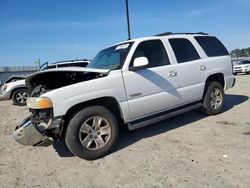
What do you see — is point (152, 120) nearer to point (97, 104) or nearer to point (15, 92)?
point (97, 104)

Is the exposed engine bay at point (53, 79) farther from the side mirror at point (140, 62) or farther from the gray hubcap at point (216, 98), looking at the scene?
the gray hubcap at point (216, 98)

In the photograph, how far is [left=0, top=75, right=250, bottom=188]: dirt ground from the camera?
3.24 meters

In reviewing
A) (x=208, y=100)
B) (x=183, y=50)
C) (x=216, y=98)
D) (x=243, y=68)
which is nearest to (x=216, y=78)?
(x=216, y=98)

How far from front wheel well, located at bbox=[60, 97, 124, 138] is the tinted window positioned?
97 cm

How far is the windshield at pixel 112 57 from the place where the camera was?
4.62 metres

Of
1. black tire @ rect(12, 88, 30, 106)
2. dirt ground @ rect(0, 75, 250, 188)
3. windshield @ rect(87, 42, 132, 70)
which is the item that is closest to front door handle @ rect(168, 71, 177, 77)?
windshield @ rect(87, 42, 132, 70)

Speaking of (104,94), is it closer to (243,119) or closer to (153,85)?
(153,85)

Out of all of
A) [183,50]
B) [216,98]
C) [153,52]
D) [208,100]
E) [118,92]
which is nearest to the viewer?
[118,92]

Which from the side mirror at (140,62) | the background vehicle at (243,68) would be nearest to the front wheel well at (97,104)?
the side mirror at (140,62)

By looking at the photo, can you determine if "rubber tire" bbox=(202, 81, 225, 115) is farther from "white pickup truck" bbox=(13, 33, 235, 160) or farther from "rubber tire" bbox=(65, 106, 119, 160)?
"rubber tire" bbox=(65, 106, 119, 160)

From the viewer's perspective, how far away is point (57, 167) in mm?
3900

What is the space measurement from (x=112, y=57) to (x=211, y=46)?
2.70 metres

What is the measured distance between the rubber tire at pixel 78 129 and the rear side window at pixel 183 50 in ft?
6.83

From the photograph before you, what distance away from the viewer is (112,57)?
4988 millimetres
